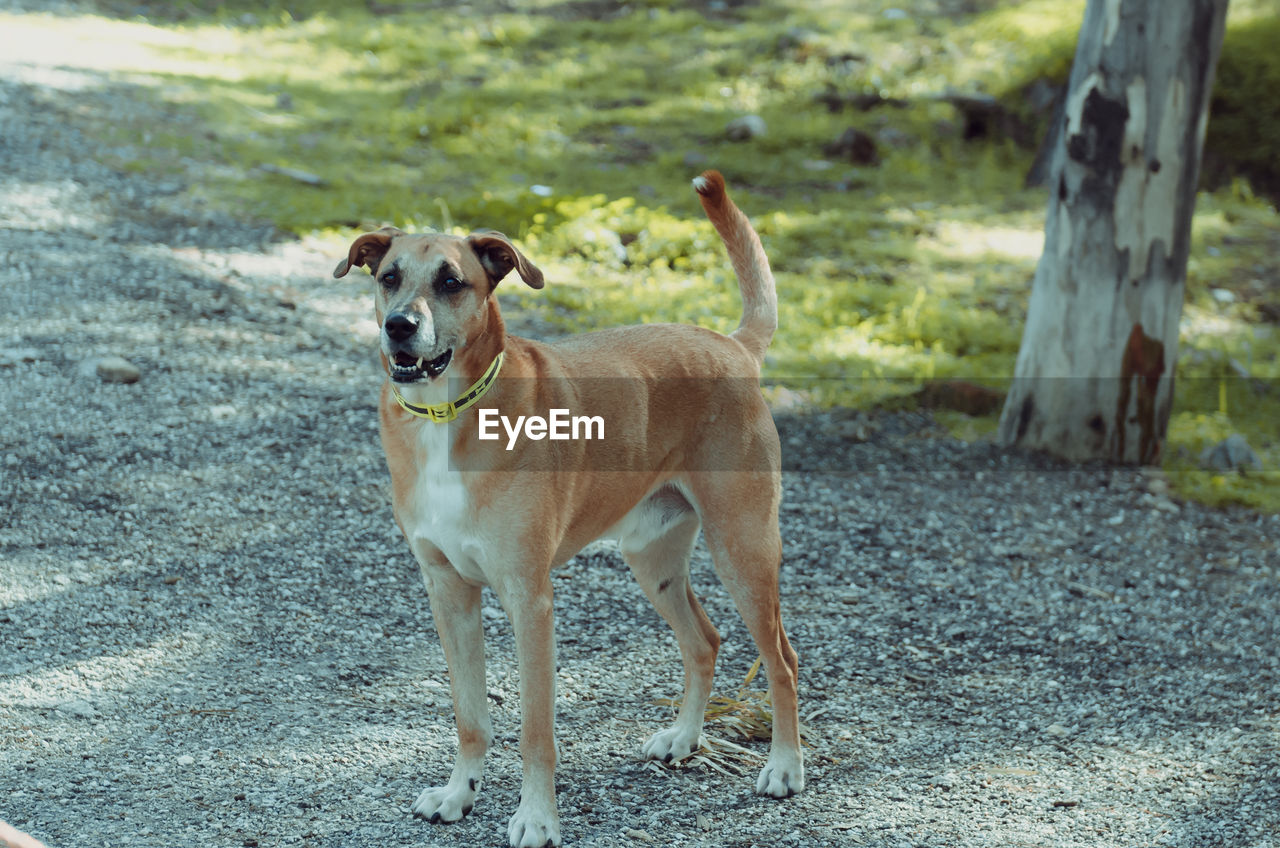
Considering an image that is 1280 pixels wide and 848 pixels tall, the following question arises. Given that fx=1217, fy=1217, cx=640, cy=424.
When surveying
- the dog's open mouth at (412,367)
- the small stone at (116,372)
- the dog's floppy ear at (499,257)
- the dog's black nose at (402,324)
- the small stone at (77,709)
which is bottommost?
the small stone at (77,709)

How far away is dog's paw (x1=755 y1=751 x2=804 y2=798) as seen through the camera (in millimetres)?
3975

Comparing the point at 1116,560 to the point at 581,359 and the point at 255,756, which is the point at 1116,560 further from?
the point at 255,756

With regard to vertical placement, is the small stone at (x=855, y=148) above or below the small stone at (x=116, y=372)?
above

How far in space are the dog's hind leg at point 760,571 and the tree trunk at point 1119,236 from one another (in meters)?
3.62

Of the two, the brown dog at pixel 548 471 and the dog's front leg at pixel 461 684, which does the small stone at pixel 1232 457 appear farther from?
the dog's front leg at pixel 461 684

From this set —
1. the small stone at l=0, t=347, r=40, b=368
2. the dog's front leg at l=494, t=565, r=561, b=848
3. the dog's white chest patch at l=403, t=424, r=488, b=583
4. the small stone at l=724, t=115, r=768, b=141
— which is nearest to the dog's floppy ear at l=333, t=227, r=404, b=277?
the dog's white chest patch at l=403, t=424, r=488, b=583

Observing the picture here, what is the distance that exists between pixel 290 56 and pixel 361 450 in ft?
28.2

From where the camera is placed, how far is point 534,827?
352 cm

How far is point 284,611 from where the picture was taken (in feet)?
16.1

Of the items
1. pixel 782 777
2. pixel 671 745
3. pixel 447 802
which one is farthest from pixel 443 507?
pixel 782 777

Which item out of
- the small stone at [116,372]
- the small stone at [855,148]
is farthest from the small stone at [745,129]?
the small stone at [116,372]

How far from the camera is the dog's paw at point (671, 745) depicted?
13.5ft

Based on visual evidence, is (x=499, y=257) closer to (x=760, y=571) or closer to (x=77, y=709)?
(x=760, y=571)

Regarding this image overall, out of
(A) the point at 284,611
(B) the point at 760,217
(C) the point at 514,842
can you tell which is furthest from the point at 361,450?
(B) the point at 760,217
